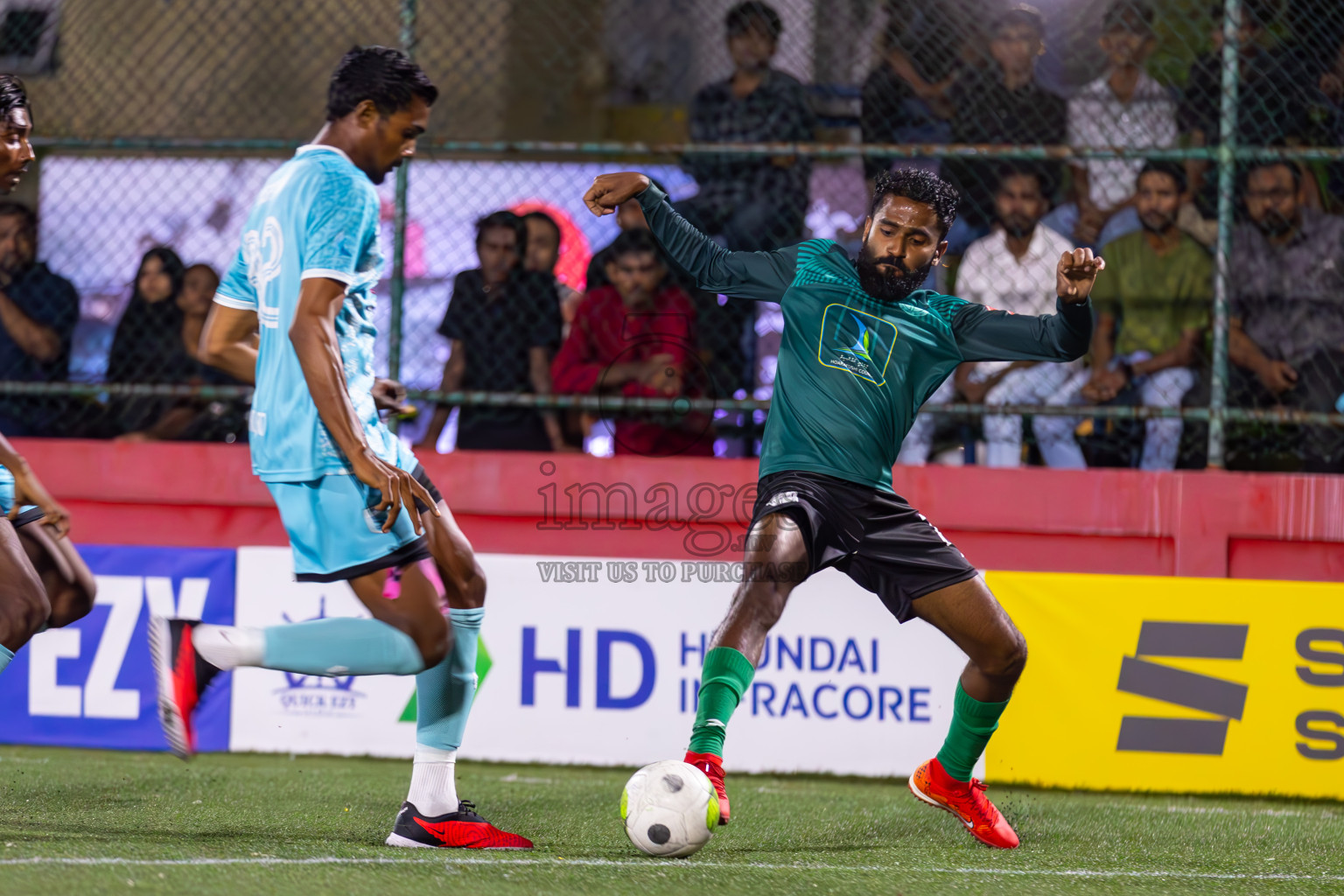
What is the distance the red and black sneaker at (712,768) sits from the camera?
3.65 m

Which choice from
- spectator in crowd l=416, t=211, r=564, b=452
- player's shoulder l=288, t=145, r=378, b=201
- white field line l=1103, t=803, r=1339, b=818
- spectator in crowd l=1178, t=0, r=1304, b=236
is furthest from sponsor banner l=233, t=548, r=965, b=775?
player's shoulder l=288, t=145, r=378, b=201

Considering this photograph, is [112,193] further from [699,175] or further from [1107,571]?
[1107,571]

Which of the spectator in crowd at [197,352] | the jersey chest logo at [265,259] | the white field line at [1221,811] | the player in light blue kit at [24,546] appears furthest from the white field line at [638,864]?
the spectator in crowd at [197,352]

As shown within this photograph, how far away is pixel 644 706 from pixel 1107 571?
83.3 inches

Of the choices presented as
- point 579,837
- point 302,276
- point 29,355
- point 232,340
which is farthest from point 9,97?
Result: point 29,355

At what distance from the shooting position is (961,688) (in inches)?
171

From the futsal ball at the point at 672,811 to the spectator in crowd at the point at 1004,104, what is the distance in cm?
362

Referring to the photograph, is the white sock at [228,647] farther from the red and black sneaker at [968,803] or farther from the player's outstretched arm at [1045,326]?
the player's outstretched arm at [1045,326]

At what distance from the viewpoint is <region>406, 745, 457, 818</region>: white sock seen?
3.96m

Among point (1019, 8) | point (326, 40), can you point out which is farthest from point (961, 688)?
point (326, 40)

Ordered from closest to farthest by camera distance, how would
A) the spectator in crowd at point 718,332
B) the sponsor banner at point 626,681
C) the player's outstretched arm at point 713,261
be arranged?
the player's outstretched arm at point 713,261
the sponsor banner at point 626,681
the spectator in crowd at point 718,332

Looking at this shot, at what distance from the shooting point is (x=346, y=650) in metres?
3.61

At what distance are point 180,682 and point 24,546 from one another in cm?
99

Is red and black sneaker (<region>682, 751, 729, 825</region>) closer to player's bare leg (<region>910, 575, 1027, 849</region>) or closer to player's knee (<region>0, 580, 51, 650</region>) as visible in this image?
player's bare leg (<region>910, 575, 1027, 849</region>)
